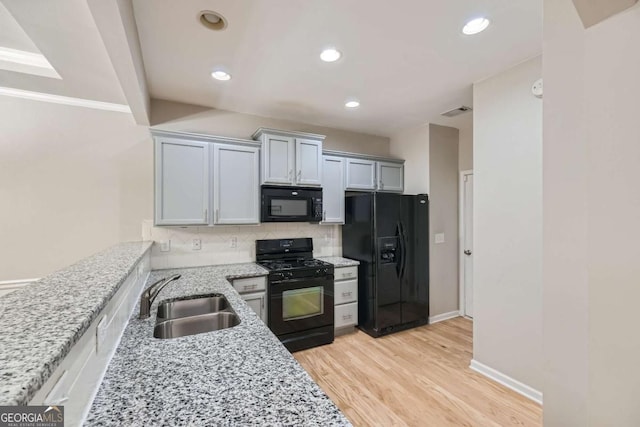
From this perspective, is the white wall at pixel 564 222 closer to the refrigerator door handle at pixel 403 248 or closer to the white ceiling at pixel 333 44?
the white ceiling at pixel 333 44

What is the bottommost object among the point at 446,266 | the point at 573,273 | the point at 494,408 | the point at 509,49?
the point at 494,408

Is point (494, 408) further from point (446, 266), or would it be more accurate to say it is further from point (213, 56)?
point (213, 56)

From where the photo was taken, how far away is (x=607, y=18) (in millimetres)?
1014

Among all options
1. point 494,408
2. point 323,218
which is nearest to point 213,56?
point 323,218

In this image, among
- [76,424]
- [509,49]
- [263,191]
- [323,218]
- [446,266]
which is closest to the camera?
[76,424]

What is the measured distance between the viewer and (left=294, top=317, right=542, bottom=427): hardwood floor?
202 centimetres

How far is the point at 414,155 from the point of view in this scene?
3926 millimetres

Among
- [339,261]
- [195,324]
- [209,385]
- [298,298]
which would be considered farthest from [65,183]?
[339,261]

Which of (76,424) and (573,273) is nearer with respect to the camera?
(76,424)

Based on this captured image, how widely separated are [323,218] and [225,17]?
7.62 ft

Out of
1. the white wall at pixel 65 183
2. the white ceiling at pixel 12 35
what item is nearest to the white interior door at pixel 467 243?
the white wall at pixel 65 183

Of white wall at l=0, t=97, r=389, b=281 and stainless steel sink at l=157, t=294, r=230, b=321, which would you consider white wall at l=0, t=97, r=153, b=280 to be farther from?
stainless steel sink at l=157, t=294, r=230, b=321

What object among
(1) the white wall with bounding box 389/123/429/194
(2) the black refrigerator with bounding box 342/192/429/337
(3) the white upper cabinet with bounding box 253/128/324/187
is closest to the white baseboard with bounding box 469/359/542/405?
(2) the black refrigerator with bounding box 342/192/429/337

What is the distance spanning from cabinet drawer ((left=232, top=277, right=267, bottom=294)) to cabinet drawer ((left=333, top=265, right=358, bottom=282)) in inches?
34.9
